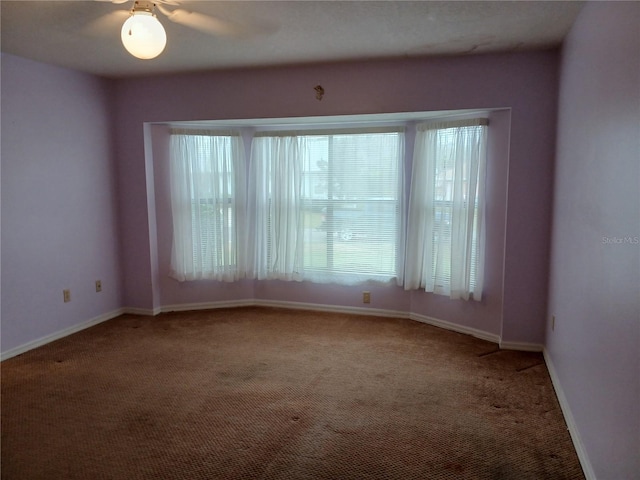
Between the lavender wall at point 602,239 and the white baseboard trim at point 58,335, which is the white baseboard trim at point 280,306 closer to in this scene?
the white baseboard trim at point 58,335

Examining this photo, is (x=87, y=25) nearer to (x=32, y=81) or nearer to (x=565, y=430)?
(x=32, y=81)

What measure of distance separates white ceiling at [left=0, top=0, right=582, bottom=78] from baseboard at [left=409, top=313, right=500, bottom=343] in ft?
7.72

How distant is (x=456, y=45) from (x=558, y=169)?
1.18 meters

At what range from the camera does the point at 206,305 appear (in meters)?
4.80

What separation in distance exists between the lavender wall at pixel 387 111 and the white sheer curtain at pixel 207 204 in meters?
0.21

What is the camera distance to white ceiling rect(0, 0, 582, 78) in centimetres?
253

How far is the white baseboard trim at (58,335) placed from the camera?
11.4 feet

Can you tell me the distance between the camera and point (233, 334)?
4004 millimetres

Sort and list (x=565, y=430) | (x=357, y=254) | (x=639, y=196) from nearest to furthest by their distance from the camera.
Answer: (x=639, y=196)
(x=565, y=430)
(x=357, y=254)

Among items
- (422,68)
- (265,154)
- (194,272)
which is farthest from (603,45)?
(194,272)

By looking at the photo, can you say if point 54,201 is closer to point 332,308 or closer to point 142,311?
point 142,311

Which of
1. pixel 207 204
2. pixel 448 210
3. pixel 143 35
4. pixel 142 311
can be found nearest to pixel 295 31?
pixel 143 35

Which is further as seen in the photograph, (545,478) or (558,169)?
(558,169)

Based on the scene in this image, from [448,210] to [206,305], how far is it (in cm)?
276
